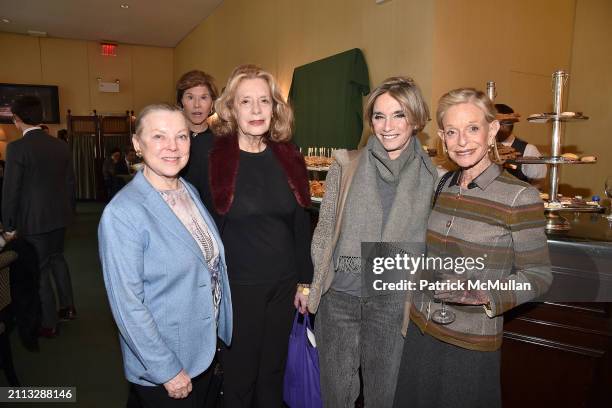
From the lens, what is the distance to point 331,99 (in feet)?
19.6

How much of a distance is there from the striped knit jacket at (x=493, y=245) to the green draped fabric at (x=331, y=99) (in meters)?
4.12

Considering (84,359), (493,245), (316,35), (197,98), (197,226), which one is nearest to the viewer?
(493,245)

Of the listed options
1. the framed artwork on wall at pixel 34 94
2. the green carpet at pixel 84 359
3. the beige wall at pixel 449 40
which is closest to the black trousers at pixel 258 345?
the green carpet at pixel 84 359

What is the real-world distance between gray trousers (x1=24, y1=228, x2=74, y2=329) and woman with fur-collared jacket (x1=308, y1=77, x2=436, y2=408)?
2875mm

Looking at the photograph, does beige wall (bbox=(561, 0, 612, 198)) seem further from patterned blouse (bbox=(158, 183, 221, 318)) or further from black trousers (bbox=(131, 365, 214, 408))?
black trousers (bbox=(131, 365, 214, 408))

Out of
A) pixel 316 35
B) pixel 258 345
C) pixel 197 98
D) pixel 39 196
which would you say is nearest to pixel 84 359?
pixel 39 196

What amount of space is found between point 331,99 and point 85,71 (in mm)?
9948

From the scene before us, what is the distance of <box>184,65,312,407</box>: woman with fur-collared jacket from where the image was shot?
1920 millimetres

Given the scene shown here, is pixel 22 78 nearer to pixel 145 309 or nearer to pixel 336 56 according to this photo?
pixel 336 56

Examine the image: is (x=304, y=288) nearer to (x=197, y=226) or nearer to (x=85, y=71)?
(x=197, y=226)

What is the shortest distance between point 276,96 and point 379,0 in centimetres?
361

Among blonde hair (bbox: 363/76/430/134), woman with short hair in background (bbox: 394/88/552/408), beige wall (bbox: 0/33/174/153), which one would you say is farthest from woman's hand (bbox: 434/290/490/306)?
beige wall (bbox: 0/33/174/153)

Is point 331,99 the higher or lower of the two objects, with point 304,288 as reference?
higher

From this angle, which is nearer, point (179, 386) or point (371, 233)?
point (179, 386)
